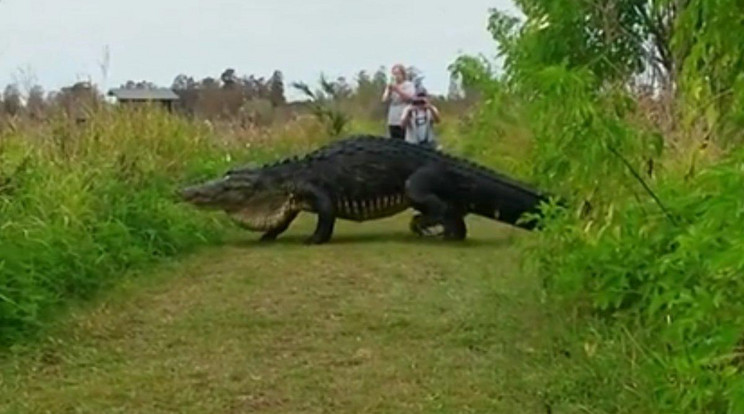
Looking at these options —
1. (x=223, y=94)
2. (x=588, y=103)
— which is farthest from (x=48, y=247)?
(x=223, y=94)

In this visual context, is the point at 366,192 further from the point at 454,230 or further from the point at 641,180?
the point at 641,180

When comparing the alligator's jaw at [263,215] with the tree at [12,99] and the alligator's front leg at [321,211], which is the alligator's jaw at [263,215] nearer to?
the alligator's front leg at [321,211]

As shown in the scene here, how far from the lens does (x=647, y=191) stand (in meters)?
3.99

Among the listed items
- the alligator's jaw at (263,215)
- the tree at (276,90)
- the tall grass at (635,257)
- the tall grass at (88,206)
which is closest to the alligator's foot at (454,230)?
the alligator's jaw at (263,215)

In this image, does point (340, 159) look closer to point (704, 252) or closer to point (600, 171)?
point (600, 171)

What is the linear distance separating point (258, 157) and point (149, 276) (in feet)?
20.9

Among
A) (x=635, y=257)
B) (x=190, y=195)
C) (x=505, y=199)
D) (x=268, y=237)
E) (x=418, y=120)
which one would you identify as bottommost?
(x=268, y=237)

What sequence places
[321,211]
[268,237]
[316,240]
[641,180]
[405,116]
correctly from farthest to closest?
1. [405,116]
2. [268,237]
3. [321,211]
4. [316,240]
5. [641,180]

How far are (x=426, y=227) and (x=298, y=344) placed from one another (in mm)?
3515

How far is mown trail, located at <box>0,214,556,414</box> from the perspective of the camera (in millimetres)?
3807

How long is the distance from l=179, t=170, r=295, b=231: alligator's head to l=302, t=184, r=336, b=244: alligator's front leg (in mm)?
134

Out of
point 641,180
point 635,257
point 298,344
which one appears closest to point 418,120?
point 298,344

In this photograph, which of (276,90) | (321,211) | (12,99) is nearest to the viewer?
(321,211)

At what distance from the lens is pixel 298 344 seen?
15.1 feet
